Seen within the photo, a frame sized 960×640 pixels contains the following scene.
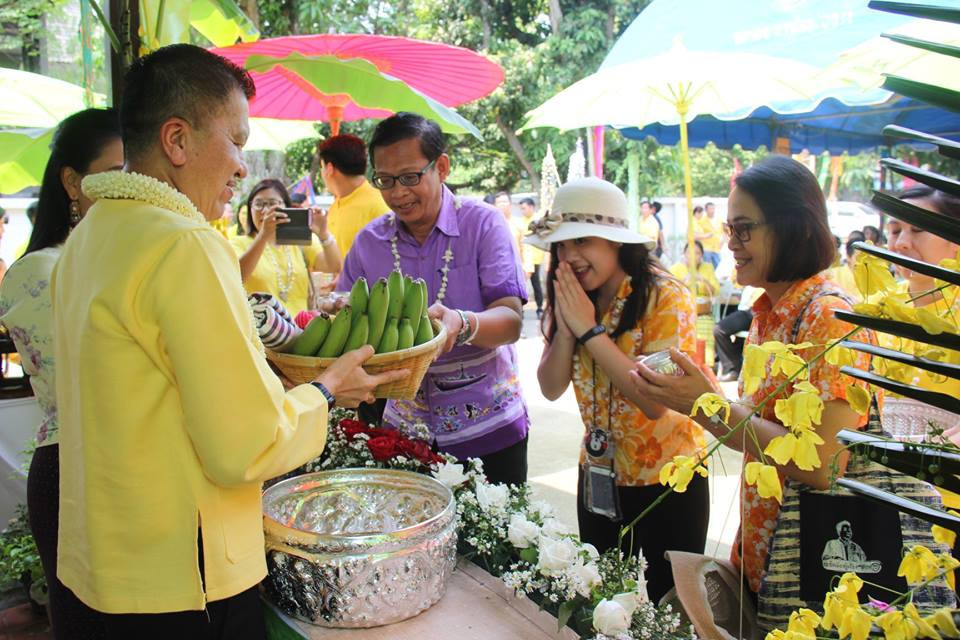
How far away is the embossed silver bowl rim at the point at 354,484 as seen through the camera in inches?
62.3

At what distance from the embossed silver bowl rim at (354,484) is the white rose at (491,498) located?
0.10m

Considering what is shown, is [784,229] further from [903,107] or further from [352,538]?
[903,107]

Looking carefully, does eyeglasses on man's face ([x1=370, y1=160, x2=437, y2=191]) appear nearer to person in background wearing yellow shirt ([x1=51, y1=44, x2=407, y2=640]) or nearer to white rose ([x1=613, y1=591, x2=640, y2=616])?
person in background wearing yellow shirt ([x1=51, y1=44, x2=407, y2=640])

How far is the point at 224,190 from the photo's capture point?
5.04 feet

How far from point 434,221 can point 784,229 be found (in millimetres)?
1277

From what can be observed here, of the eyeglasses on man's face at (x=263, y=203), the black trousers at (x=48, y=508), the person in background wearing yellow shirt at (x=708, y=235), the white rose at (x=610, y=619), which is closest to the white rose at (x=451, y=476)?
the white rose at (x=610, y=619)

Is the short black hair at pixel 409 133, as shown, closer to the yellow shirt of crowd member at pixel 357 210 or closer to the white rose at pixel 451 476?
the white rose at pixel 451 476

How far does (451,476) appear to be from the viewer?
2.08m

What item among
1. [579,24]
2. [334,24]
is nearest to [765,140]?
[334,24]

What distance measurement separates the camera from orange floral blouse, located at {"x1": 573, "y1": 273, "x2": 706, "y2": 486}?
2.43 meters

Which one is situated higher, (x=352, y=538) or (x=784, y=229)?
(x=784, y=229)

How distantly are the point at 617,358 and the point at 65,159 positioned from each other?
1.78 meters

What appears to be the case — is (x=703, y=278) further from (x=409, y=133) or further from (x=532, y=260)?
(x=409, y=133)

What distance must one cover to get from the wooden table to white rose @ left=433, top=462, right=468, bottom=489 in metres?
0.37
